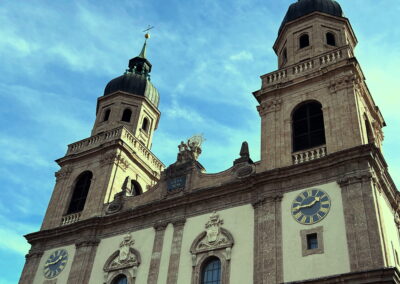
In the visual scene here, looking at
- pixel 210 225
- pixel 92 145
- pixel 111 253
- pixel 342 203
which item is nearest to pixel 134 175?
pixel 92 145

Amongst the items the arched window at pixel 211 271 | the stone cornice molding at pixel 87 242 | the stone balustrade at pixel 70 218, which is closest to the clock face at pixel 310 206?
the arched window at pixel 211 271

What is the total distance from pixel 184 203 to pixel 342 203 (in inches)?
324

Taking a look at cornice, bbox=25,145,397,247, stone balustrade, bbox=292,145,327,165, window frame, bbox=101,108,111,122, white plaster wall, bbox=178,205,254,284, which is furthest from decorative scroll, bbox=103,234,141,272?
window frame, bbox=101,108,111,122

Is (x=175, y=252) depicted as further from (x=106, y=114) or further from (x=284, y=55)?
(x=106, y=114)

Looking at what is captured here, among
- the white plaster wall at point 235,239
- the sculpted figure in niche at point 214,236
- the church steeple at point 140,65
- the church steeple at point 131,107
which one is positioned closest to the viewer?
the white plaster wall at point 235,239

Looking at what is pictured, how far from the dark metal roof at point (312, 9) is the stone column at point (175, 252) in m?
14.2

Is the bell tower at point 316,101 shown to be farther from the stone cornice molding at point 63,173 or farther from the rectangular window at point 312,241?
the stone cornice molding at point 63,173

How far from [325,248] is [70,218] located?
52.8 ft

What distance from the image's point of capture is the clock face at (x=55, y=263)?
27297 mm

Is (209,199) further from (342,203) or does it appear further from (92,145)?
(92,145)

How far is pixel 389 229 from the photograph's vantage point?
20812mm

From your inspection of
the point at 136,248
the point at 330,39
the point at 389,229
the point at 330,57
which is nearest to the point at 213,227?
the point at 136,248

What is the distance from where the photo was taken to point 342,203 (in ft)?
66.7

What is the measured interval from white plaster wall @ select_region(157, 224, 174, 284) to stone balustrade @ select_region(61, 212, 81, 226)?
692cm
